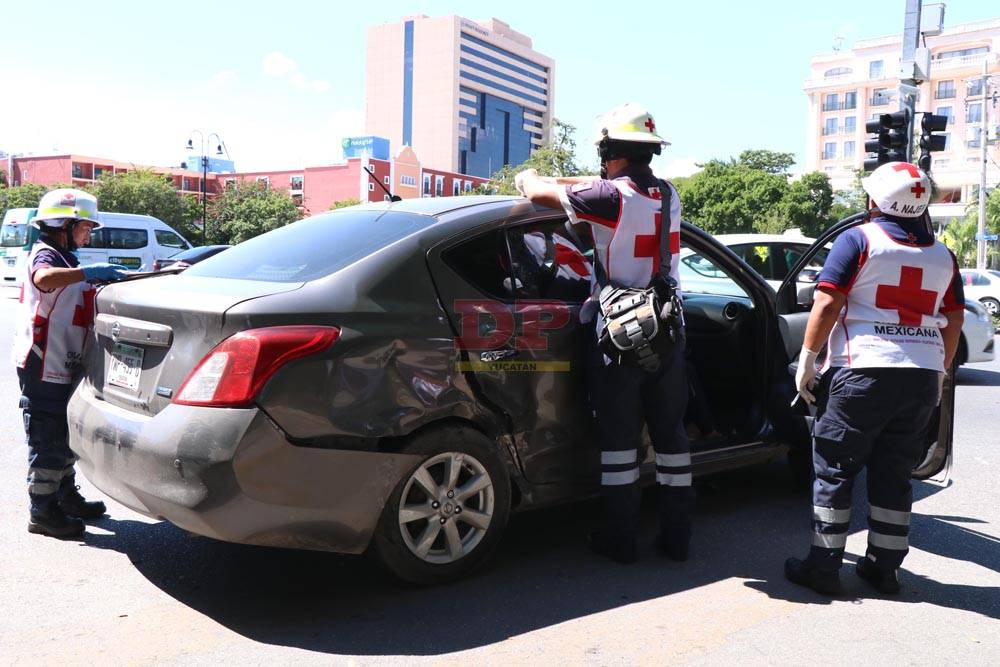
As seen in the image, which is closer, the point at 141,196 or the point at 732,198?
the point at 141,196

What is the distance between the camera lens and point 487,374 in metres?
3.67

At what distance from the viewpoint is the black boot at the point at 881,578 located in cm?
383

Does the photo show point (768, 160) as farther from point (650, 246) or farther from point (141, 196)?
point (650, 246)

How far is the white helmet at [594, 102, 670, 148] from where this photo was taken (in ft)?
13.0

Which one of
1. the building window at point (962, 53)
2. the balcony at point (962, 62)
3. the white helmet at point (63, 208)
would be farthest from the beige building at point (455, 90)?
the white helmet at point (63, 208)

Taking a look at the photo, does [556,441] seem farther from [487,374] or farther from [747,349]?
[747,349]

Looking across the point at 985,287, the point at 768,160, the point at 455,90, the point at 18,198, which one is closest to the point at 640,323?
the point at 985,287

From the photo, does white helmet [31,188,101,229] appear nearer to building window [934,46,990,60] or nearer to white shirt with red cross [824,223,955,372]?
white shirt with red cross [824,223,955,372]

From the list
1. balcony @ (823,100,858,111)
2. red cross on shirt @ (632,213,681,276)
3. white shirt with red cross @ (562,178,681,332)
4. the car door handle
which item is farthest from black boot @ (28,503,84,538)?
balcony @ (823,100,858,111)

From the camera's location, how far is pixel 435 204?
4.09 m

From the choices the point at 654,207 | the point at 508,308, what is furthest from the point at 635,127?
the point at 508,308

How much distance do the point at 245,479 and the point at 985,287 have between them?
22267mm

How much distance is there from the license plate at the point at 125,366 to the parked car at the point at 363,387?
1cm

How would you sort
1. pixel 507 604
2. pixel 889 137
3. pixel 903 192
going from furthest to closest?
1. pixel 889 137
2. pixel 903 192
3. pixel 507 604
